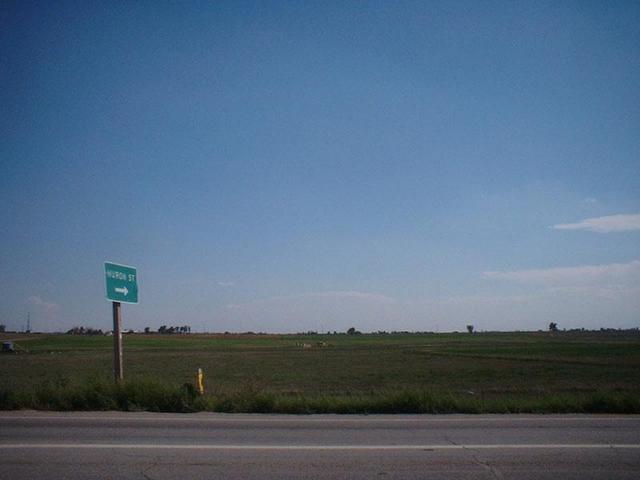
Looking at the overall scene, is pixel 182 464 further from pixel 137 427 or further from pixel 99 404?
pixel 99 404

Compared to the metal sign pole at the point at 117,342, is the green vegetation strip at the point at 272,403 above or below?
below

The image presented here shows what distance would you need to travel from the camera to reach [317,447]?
835 cm

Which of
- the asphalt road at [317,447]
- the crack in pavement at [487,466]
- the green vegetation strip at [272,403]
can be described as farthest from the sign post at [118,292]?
the crack in pavement at [487,466]

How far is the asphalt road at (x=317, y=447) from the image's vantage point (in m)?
6.89

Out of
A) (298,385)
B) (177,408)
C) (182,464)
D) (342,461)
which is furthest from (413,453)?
(298,385)

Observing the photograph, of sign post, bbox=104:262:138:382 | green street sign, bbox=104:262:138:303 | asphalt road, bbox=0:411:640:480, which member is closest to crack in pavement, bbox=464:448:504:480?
asphalt road, bbox=0:411:640:480

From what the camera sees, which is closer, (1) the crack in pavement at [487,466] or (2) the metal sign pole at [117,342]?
(1) the crack in pavement at [487,466]

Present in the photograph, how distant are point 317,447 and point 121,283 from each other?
1026 cm

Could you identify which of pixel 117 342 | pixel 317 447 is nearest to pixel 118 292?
pixel 117 342

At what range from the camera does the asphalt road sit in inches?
271

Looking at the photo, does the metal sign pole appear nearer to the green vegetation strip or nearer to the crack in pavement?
the green vegetation strip

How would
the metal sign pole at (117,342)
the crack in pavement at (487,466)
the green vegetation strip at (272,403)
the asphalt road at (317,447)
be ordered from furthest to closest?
1. the metal sign pole at (117,342)
2. the green vegetation strip at (272,403)
3. the asphalt road at (317,447)
4. the crack in pavement at (487,466)

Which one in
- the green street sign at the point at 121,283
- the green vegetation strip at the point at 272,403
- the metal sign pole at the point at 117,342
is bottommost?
the green vegetation strip at the point at 272,403

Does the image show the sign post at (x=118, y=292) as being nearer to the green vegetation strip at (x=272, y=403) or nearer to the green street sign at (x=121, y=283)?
the green street sign at (x=121, y=283)
